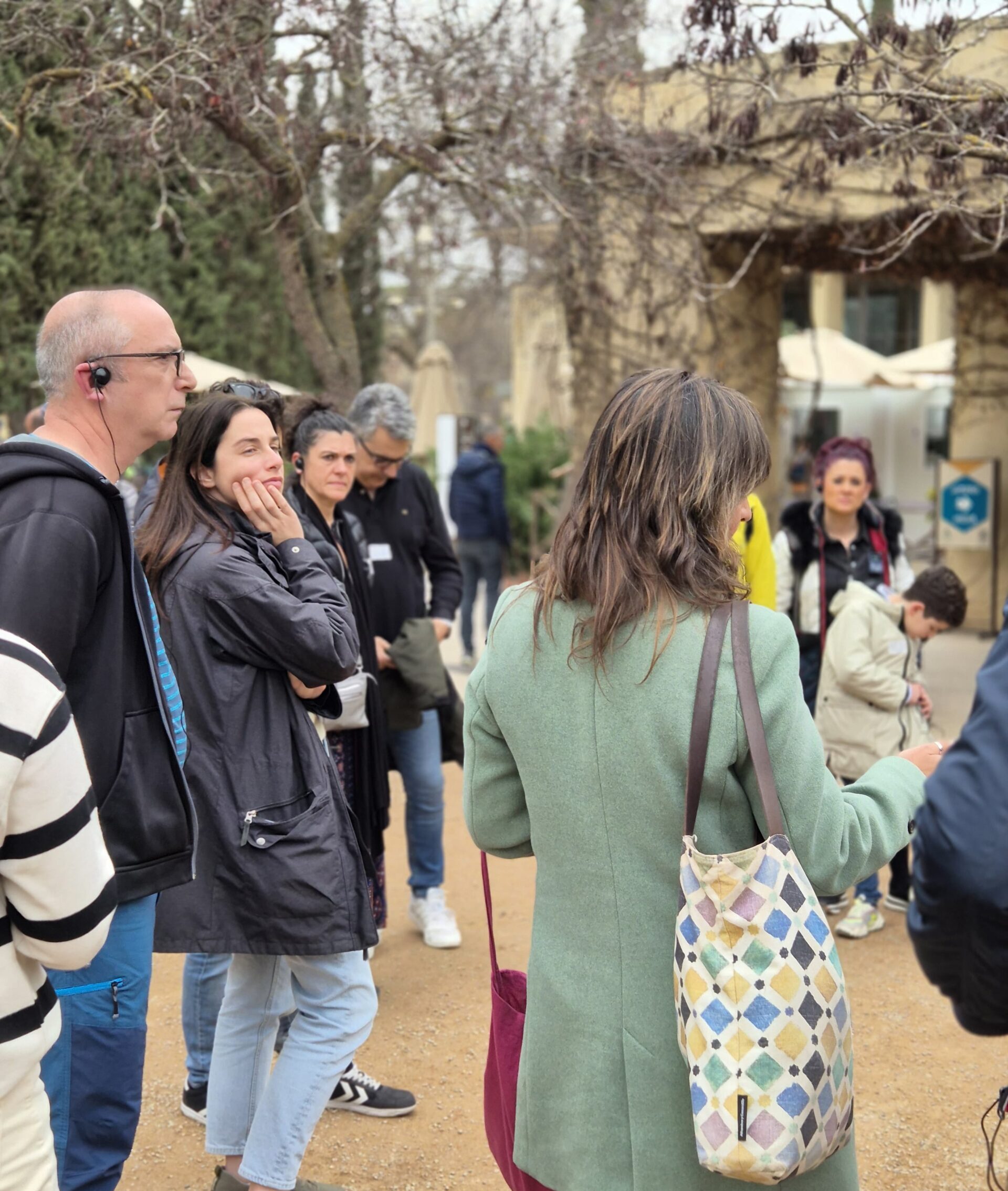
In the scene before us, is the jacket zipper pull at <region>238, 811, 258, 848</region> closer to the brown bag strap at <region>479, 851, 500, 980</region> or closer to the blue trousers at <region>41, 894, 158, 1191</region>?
the blue trousers at <region>41, 894, 158, 1191</region>

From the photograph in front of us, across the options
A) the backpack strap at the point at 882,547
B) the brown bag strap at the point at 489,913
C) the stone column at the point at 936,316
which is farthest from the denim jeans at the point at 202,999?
the stone column at the point at 936,316

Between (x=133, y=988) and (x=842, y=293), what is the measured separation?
26585mm

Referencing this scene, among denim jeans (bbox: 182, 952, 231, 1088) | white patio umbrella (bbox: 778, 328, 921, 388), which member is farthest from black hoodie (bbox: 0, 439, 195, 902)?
white patio umbrella (bbox: 778, 328, 921, 388)

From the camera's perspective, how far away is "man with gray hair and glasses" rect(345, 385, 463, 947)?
435 centimetres

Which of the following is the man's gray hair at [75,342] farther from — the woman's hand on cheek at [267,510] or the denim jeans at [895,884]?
the denim jeans at [895,884]

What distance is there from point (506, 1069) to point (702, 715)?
0.77 meters

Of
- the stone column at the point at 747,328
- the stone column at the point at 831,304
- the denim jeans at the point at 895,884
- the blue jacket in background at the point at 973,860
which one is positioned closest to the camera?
the blue jacket in background at the point at 973,860

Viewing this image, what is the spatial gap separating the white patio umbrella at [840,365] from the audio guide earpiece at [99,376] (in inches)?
583

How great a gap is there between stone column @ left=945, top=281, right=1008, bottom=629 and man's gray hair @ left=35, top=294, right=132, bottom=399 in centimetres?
981

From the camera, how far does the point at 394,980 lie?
14.3 feet

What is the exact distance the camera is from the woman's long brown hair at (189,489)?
2.70 meters

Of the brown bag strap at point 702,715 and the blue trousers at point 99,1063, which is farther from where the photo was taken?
the blue trousers at point 99,1063

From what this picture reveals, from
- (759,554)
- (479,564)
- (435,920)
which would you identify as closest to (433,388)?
(479,564)

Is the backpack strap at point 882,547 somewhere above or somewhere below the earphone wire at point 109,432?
below
